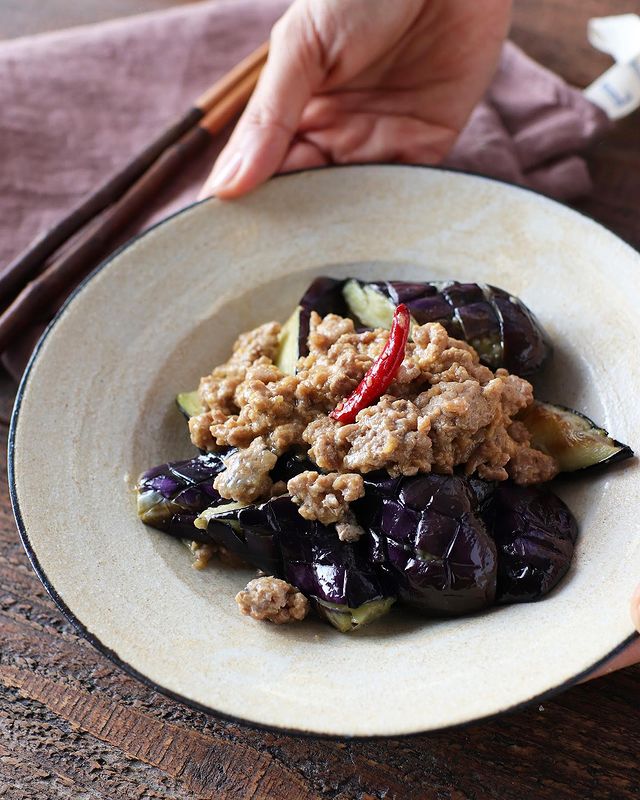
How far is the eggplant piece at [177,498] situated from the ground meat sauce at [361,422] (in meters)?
0.11

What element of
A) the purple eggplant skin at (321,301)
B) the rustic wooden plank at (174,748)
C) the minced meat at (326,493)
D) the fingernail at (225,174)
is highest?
the fingernail at (225,174)

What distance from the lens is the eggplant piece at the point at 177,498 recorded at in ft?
9.52

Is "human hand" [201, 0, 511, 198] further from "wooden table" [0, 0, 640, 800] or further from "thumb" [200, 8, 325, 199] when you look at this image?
"wooden table" [0, 0, 640, 800]

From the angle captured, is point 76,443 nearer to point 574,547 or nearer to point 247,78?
point 574,547

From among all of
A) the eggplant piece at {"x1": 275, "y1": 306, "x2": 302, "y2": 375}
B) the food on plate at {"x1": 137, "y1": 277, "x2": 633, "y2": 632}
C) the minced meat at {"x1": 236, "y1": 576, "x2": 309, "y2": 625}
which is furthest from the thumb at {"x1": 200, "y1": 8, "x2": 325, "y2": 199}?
the minced meat at {"x1": 236, "y1": 576, "x2": 309, "y2": 625}

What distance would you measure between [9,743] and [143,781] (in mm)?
516

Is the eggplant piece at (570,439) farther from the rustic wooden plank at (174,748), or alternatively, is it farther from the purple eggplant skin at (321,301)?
the rustic wooden plank at (174,748)

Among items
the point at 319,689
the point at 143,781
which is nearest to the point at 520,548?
the point at 319,689

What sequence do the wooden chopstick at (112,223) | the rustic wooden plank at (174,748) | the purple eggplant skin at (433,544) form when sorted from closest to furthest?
the purple eggplant skin at (433,544) < the rustic wooden plank at (174,748) < the wooden chopstick at (112,223)

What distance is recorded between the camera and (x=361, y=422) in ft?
9.21

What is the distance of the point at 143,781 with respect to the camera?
2.70 metres

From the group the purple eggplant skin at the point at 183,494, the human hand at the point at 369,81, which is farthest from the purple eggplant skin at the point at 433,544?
the human hand at the point at 369,81

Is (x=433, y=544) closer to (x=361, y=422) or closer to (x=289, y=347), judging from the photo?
(x=361, y=422)

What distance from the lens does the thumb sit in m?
3.71
